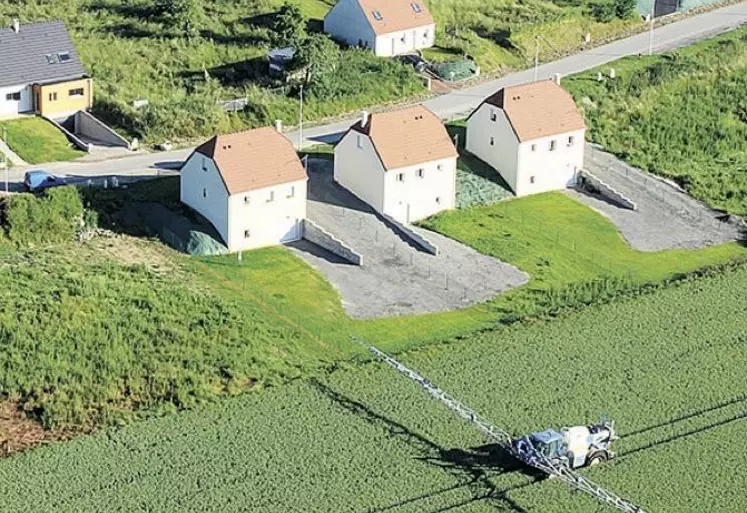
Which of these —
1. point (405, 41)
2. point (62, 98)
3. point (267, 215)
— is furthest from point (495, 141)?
point (62, 98)

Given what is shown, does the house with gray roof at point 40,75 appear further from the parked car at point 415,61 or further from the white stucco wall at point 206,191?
the parked car at point 415,61

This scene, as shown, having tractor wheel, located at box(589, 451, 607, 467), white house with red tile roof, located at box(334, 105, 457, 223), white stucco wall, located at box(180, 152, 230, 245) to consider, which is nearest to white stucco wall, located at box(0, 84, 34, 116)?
white stucco wall, located at box(180, 152, 230, 245)

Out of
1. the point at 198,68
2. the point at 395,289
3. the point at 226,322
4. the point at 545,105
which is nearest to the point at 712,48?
the point at 545,105

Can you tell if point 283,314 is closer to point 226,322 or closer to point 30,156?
point 226,322

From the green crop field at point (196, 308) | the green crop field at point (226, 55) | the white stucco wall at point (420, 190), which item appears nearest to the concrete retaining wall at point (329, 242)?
the green crop field at point (196, 308)

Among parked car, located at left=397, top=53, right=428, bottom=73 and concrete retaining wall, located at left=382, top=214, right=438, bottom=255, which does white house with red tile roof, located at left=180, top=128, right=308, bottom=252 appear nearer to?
concrete retaining wall, located at left=382, top=214, right=438, bottom=255
